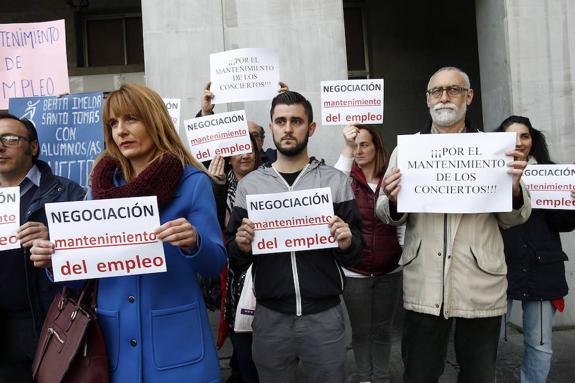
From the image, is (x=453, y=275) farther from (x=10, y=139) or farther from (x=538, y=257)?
(x=10, y=139)

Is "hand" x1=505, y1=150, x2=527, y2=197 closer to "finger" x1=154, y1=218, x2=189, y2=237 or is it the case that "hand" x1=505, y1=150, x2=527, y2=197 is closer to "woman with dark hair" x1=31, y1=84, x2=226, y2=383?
"woman with dark hair" x1=31, y1=84, x2=226, y2=383

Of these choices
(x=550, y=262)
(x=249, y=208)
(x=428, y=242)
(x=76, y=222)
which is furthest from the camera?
(x=550, y=262)

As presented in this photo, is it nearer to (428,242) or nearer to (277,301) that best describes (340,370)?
(277,301)

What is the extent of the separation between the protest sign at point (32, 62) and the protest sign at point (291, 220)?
2.69 meters

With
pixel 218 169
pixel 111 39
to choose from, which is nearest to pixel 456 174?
pixel 218 169

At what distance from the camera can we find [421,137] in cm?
304

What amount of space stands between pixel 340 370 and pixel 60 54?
3.56 meters

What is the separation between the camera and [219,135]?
177 inches

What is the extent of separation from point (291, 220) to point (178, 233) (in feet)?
3.00

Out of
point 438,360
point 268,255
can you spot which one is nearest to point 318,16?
point 268,255

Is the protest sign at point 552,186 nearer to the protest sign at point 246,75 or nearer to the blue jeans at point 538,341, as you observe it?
the blue jeans at point 538,341

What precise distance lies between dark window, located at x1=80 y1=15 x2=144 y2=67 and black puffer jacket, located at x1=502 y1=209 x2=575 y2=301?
6.93 meters

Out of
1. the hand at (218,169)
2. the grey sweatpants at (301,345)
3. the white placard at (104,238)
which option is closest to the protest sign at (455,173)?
the grey sweatpants at (301,345)

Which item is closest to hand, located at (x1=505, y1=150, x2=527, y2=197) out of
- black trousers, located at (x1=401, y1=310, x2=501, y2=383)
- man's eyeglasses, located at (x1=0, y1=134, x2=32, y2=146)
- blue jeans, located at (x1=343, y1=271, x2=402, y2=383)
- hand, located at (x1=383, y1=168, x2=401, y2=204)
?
hand, located at (x1=383, y1=168, x2=401, y2=204)
